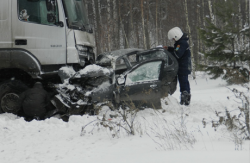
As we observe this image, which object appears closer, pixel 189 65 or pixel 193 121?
pixel 193 121

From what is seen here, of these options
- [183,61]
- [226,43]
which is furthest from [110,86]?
[226,43]

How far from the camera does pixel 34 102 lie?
18.4 ft

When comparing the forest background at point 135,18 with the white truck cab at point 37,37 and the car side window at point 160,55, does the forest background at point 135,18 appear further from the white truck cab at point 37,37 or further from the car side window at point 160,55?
the white truck cab at point 37,37

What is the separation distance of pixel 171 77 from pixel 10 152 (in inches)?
151

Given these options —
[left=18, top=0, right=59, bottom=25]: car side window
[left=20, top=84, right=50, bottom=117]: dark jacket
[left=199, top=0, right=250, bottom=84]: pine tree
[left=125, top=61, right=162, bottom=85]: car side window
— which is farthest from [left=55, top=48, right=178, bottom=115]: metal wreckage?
[left=199, top=0, right=250, bottom=84]: pine tree

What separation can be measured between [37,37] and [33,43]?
0.15m

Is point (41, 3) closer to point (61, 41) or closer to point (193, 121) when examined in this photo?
point (61, 41)

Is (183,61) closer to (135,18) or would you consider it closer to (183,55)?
(183,55)

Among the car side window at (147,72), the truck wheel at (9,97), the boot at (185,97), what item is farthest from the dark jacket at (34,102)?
the boot at (185,97)

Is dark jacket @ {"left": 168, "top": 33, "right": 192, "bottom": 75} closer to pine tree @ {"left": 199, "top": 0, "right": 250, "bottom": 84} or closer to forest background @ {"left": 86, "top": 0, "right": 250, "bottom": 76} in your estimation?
pine tree @ {"left": 199, "top": 0, "right": 250, "bottom": 84}

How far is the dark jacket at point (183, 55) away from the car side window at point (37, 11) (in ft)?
9.42

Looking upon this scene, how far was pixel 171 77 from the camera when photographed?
6414 millimetres

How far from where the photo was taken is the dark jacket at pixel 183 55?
21.8ft

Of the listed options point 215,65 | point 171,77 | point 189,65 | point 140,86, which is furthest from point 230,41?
point 140,86
